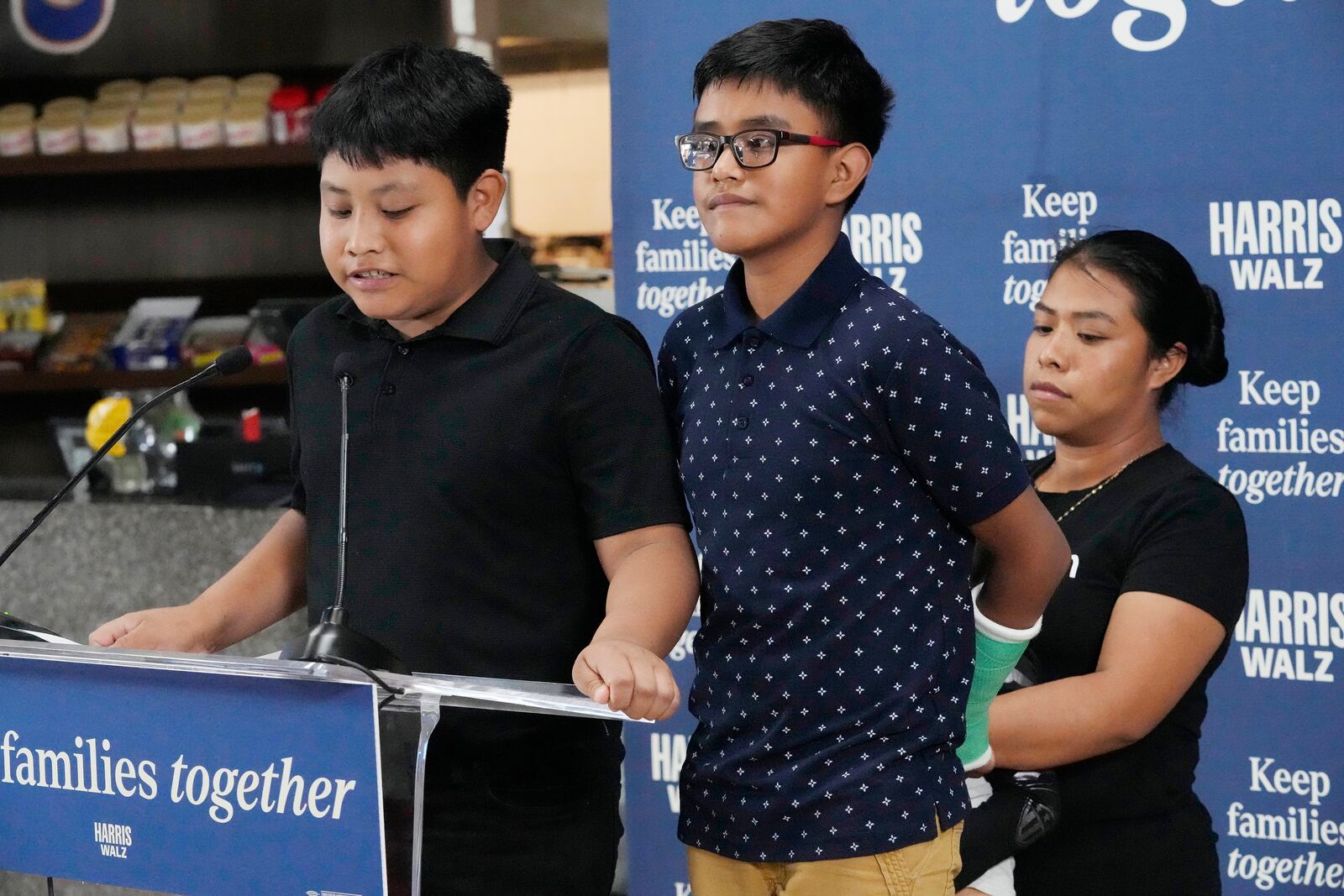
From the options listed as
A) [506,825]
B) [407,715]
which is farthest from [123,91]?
[407,715]

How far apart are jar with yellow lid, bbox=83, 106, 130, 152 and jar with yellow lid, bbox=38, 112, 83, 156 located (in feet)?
0.14

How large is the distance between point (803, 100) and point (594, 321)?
297 mm

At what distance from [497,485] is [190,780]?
15.3 inches

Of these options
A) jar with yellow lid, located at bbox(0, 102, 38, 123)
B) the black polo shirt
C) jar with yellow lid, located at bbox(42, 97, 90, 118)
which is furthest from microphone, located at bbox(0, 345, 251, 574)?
jar with yellow lid, located at bbox(0, 102, 38, 123)

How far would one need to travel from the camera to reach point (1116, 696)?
162 cm

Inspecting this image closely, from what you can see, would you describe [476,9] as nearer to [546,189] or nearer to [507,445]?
[546,189]

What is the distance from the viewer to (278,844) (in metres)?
1.09

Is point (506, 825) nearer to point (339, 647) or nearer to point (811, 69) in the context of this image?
point (339, 647)

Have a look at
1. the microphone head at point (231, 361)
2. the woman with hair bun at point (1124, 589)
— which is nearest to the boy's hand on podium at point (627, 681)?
the microphone head at point (231, 361)

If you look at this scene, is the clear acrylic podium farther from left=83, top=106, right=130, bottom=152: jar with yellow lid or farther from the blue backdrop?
left=83, top=106, right=130, bottom=152: jar with yellow lid

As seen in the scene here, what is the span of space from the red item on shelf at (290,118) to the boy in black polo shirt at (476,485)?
280cm

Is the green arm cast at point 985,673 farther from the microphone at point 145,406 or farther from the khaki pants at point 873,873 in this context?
the microphone at point 145,406

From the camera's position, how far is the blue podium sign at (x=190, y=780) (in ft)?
3.46

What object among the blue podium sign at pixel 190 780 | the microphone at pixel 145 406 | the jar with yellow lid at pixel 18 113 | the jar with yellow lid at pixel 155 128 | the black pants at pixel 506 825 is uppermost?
the jar with yellow lid at pixel 18 113
